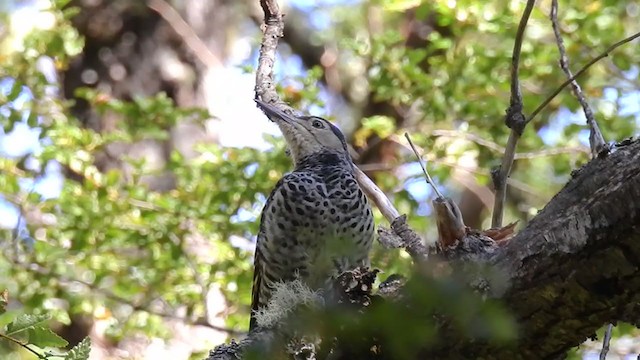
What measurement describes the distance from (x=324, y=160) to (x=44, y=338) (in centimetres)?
230

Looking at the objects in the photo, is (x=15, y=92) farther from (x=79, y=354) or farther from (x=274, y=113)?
(x=79, y=354)

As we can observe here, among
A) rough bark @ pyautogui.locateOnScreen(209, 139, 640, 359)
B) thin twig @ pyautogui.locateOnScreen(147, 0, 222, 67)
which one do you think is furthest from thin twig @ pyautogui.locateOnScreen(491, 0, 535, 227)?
thin twig @ pyautogui.locateOnScreen(147, 0, 222, 67)

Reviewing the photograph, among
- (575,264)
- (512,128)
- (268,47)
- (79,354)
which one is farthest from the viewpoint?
(268,47)

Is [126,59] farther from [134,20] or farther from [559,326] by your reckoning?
[559,326]

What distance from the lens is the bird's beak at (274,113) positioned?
12.6 ft

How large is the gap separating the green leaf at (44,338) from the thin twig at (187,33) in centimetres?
483

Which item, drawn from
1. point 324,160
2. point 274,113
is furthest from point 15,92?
point 324,160

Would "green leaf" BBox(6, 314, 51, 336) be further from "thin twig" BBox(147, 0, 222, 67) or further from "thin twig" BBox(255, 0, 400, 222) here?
"thin twig" BBox(147, 0, 222, 67)

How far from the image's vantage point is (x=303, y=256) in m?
4.01

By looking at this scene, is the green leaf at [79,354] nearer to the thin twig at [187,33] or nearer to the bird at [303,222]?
the bird at [303,222]

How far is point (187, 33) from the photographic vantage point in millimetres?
7098

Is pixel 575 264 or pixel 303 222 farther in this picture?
pixel 303 222

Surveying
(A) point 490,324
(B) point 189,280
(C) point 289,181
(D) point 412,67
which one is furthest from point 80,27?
(A) point 490,324

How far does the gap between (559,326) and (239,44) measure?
20.9 ft
